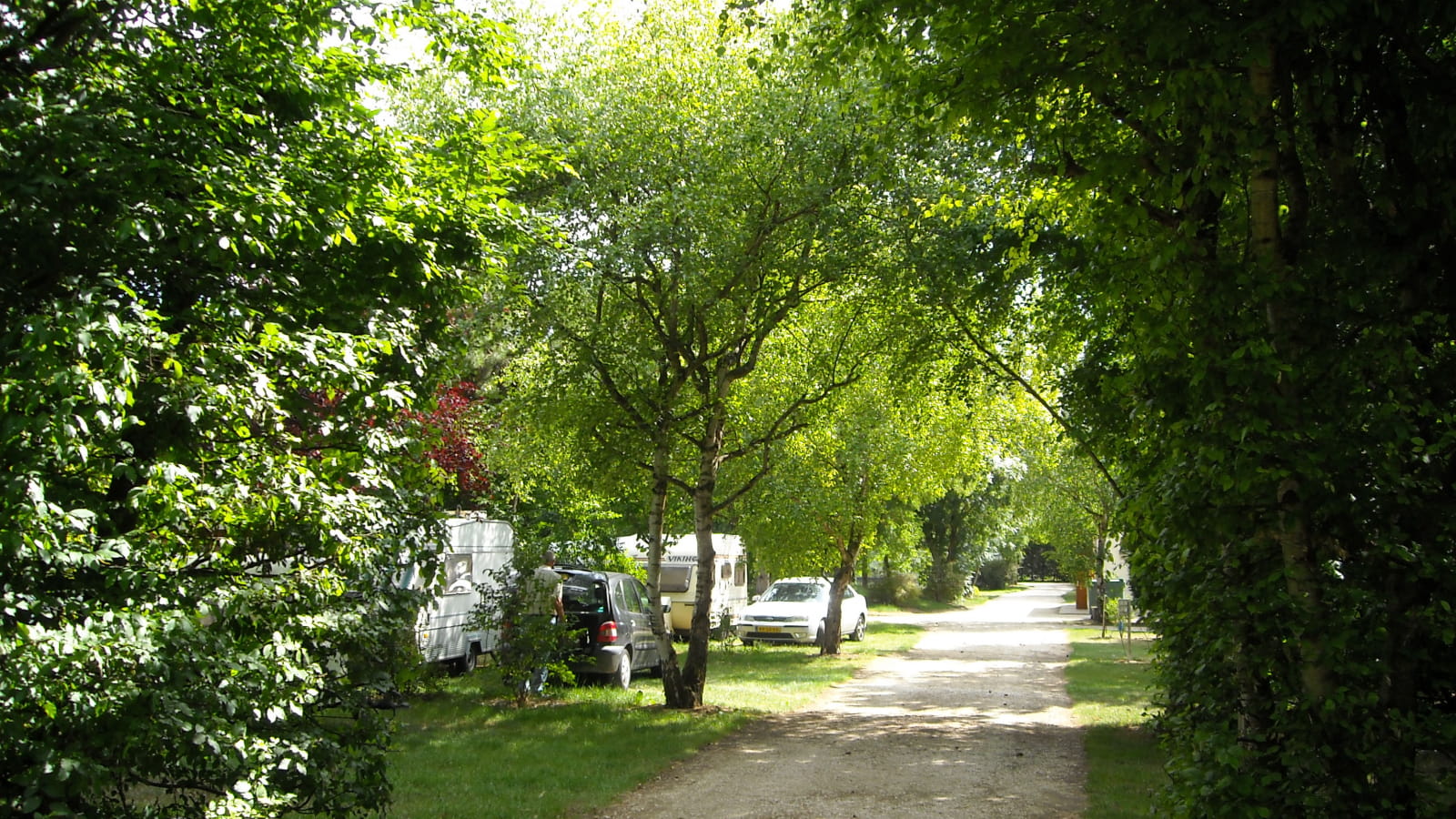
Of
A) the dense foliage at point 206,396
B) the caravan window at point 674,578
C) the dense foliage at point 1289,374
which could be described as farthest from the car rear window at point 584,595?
the dense foliage at point 1289,374

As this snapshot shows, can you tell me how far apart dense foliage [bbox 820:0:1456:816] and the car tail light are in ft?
37.1

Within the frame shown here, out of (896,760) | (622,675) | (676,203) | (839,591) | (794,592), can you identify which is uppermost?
(676,203)

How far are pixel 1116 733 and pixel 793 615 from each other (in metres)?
14.3

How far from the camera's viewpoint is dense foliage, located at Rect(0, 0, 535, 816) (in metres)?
4.06

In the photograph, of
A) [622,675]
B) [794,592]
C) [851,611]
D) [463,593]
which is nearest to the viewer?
[622,675]

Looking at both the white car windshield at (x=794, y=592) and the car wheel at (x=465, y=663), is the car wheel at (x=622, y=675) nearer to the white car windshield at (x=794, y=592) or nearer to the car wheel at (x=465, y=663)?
the car wheel at (x=465, y=663)

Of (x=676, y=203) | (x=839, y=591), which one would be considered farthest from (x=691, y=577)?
(x=676, y=203)

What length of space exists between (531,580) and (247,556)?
8709mm

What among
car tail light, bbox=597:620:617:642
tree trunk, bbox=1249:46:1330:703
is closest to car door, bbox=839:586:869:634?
car tail light, bbox=597:620:617:642

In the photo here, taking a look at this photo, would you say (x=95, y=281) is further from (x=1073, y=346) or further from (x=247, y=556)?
(x=1073, y=346)

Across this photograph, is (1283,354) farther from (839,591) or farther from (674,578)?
(674,578)

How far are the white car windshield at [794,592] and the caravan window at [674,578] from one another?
3314mm

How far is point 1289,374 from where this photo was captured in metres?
4.59

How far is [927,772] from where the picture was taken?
10.2 metres
